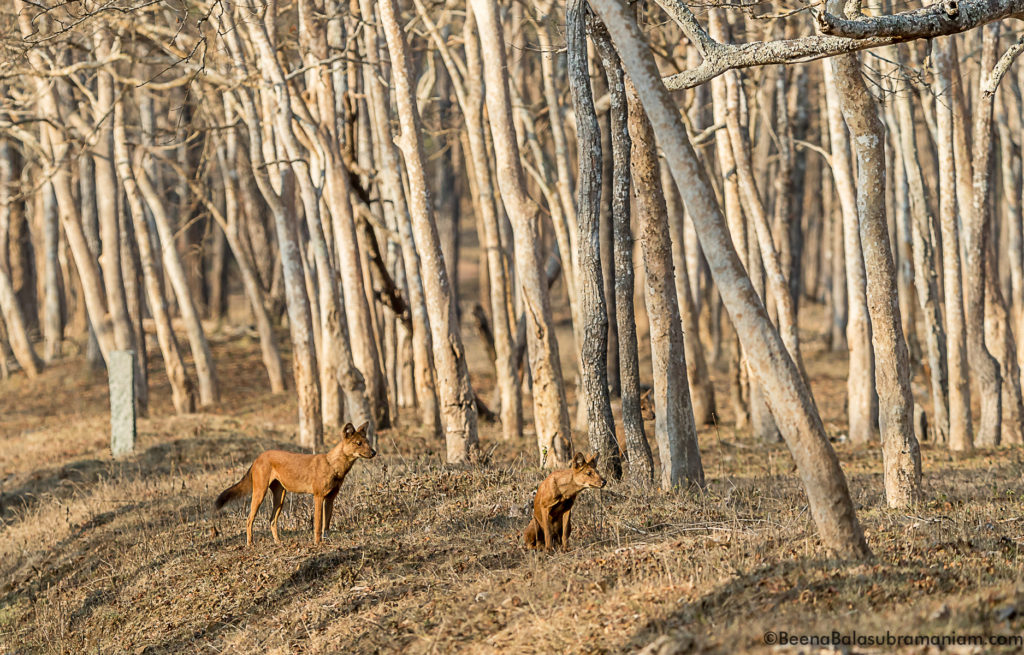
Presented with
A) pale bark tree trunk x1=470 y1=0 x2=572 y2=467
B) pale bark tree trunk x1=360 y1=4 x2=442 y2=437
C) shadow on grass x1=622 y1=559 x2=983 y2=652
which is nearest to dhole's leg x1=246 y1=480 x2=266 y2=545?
shadow on grass x1=622 y1=559 x2=983 y2=652

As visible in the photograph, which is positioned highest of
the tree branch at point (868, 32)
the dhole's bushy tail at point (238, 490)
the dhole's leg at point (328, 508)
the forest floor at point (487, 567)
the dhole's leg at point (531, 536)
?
the tree branch at point (868, 32)

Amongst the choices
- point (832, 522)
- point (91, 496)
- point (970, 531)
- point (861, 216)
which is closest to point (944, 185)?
point (861, 216)

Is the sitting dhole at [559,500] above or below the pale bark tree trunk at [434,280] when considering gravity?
below

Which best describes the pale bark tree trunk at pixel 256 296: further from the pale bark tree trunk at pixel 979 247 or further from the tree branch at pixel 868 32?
the tree branch at pixel 868 32

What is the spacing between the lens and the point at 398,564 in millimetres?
7859

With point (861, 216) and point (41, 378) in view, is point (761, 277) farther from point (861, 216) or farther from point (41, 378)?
point (41, 378)

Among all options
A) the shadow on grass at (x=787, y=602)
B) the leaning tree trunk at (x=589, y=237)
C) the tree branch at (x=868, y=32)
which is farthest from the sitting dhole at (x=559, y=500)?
the leaning tree trunk at (x=589, y=237)

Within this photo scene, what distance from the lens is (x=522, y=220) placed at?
1273 cm

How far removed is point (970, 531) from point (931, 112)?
453 inches

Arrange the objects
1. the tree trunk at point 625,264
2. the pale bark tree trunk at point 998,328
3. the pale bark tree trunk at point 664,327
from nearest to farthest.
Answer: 1. the pale bark tree trunk at point 664,327
2. the tree trunk at point 625,264
3. the pale bark tree trunk at point 998,328

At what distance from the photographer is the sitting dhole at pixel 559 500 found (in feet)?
23.0

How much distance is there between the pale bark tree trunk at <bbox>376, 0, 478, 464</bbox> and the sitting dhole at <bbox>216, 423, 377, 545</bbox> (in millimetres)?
4123

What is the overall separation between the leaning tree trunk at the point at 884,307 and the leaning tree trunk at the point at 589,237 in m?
2.59

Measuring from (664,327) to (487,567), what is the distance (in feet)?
11.3
